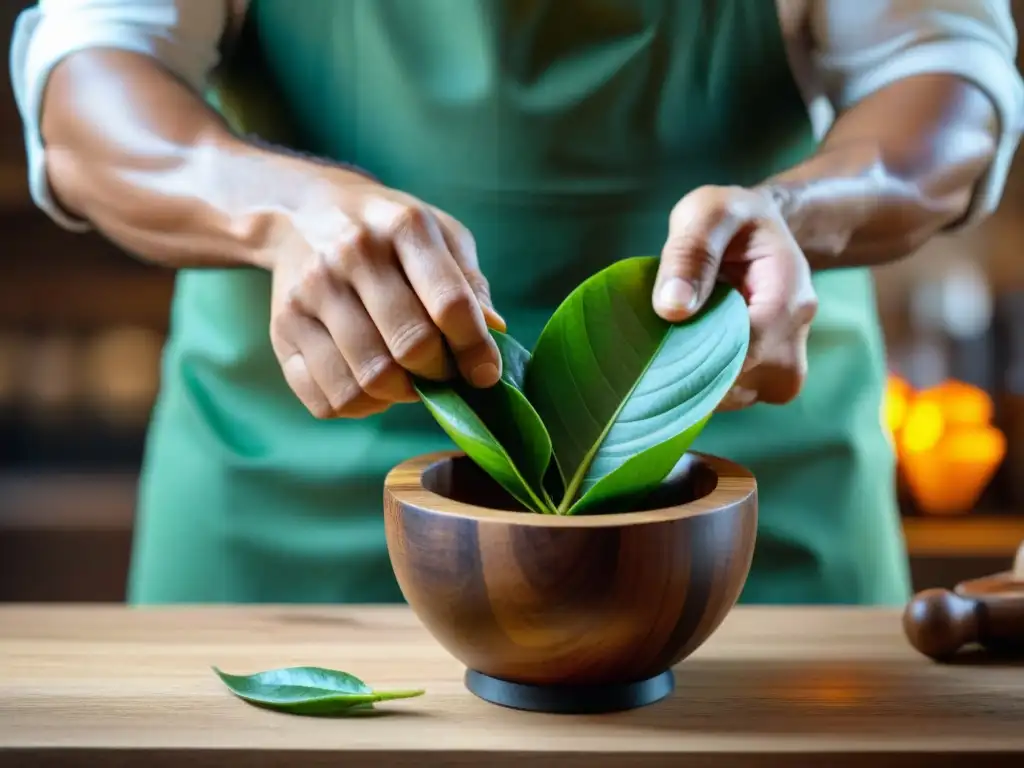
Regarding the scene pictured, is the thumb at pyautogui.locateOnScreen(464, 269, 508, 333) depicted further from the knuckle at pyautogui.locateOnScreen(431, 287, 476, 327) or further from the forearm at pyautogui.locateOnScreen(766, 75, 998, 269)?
the forearm at pyautogui.locateOnScreen(766, 75, 998, 269)

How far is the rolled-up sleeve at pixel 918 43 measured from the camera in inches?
37.9

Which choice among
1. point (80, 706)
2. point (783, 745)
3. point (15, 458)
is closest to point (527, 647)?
point (783, 745)

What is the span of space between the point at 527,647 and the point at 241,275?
0.61 m

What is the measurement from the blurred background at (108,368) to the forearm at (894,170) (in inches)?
45.6

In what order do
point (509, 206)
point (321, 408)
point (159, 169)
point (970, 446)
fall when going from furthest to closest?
point (970, 446) < point (509, 206) < point (159, 169) < point (321, 408)

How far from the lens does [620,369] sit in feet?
2.14

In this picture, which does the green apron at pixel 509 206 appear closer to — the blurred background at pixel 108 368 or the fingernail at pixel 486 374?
the fingernail at pixel 486 374

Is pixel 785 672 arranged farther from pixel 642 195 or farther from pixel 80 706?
pixel 642 195

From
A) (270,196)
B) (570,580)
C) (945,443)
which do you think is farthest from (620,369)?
(945,443)

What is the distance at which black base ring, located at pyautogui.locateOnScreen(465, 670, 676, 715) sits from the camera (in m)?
0.59

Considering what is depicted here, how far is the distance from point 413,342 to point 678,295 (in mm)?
145

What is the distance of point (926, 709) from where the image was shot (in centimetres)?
60

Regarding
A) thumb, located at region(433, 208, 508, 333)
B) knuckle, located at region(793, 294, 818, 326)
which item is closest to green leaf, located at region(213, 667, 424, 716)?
thumb, located at region(433, 208, 508, 333)

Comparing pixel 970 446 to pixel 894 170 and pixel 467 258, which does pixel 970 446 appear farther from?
pixel 467 258
